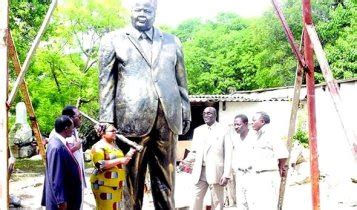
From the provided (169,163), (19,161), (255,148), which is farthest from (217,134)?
(19,161)

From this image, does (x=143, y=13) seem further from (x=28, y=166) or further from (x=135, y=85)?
(x=28, y=166)

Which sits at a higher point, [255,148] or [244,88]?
[244,88]

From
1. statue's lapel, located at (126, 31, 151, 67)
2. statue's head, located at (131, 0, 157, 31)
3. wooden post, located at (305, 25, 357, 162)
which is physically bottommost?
wooden post, located at (305, 25, 357, 162)

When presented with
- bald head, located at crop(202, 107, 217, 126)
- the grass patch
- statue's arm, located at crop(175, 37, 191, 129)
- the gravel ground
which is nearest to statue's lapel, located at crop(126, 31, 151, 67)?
statue's arm, located at crop(175, 37, 191, 129)

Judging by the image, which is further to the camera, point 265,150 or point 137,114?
point 265,150

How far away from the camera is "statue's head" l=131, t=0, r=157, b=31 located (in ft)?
14.4


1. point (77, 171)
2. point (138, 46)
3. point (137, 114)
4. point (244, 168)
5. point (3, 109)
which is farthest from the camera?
point (244, 168)

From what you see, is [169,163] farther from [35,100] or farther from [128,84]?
[35,100]

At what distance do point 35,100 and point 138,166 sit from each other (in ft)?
52.4

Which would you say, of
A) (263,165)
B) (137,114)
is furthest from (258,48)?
(137,114)

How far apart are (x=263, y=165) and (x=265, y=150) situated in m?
0.20

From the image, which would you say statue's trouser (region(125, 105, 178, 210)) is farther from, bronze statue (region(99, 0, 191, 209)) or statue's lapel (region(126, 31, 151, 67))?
statue's lapel (region(126, 31, 151, 67))

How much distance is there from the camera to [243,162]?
6.80m

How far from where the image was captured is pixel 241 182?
22.4ft
